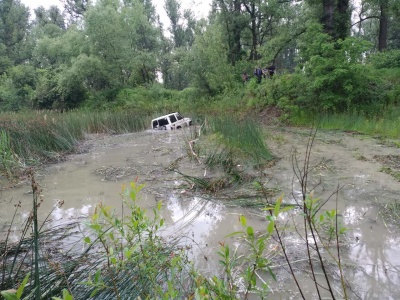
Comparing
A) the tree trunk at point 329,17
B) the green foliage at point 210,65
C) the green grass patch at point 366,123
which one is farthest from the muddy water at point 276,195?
the green foliage at point 210,65

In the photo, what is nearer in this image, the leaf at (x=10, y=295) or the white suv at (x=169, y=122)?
the leaf at (x=10, y=295)

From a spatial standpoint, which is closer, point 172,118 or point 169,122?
point 169,122

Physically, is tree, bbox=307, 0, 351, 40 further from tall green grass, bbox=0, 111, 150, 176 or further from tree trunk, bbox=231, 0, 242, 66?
tall green grass, bbox=0, 111, 150, 176

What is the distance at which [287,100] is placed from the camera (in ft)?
47.5

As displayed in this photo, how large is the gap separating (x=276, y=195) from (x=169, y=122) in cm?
1080

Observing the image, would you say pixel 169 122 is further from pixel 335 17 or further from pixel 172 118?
pixel 335 17

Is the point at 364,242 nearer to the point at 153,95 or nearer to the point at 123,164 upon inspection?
the point at 123,164

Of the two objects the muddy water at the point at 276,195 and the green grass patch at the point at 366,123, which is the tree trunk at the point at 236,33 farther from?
the muddy water at the point at 276,195

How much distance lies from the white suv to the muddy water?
5.18 meters

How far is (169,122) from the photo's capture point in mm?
15070

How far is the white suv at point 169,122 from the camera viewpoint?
15020mm

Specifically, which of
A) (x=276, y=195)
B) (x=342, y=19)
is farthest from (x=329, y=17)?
(x=276, y=195)

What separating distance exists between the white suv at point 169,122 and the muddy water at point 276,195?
17.0 ft

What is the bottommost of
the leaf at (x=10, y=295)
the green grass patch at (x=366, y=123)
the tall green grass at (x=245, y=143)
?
the green grass patch at (x=366, y=123)
